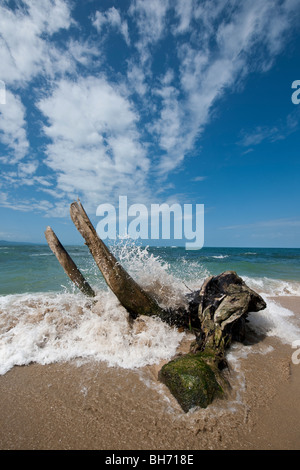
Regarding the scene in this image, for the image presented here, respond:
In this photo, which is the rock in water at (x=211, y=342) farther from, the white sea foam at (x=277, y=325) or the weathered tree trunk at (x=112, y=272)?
the weathered tree trunk at (x=112, y=272)

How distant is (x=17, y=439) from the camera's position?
2.24m

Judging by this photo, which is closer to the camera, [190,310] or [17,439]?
[17,439]

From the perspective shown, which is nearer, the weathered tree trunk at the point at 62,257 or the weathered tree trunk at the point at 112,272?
the weathered tree trunk at the point at 112,272

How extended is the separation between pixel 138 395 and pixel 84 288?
11.2ft

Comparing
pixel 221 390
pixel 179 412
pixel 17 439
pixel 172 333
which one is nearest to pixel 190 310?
pixel 172 333

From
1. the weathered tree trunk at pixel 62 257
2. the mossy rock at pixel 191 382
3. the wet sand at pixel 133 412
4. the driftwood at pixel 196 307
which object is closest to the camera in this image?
the wet sand at pixel 133 412

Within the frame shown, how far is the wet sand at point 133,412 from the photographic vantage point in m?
2.21

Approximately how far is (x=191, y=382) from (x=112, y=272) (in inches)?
96.9

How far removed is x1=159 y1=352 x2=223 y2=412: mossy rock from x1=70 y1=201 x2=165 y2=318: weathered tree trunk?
1.70 metres

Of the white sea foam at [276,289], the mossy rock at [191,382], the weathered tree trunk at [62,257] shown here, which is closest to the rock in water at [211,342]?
the mossy rock at [191,382]

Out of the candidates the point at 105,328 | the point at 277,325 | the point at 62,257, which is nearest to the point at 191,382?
the point at 105,328

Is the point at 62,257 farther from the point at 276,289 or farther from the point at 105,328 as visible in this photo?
the point at 276,289

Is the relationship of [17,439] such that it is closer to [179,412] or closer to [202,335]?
[179,412]

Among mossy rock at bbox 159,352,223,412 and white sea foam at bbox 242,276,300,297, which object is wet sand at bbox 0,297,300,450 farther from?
white sea foam at bbox 242,276,300,297
